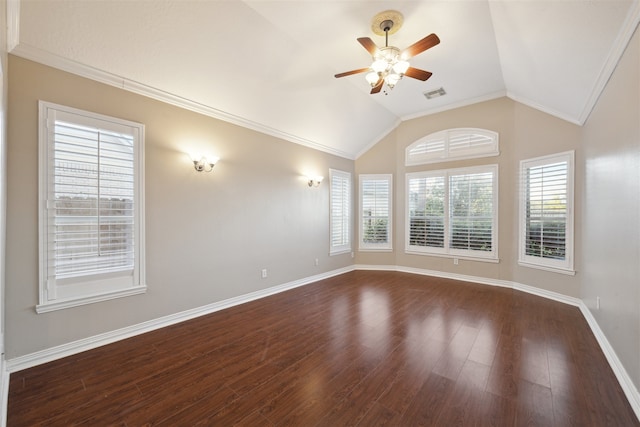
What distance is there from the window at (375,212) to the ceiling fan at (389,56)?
3468mm

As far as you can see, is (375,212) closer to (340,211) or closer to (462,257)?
(340,211)

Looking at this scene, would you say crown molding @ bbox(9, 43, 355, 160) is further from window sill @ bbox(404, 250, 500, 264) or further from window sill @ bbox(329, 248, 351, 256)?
window sill @ bbox(404, 250, 500, 264)

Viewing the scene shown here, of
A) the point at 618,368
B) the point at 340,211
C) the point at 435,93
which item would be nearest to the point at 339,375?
the point at 618,368

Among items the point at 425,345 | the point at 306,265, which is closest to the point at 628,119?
the point at 425,345

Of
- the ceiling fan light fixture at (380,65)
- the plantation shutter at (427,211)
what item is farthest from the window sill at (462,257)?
the ceiling fan light fixture at (380,65)

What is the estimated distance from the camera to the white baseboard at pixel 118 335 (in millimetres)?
2447

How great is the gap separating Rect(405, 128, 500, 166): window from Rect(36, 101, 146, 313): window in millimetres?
5275

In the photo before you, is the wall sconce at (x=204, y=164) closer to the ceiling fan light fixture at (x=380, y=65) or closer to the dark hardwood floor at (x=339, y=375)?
the dark hardwood floor at (x=339, y=375)

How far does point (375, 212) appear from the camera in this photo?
6469 millimetres

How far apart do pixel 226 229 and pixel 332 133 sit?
2.93 m

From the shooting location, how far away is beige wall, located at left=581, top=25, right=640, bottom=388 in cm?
206

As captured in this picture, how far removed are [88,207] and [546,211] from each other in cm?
646

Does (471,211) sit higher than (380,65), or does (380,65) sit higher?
(380,65)

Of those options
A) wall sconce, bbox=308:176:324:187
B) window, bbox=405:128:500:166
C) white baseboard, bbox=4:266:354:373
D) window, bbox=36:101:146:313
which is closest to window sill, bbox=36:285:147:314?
window, bbox=36:101:146:313
